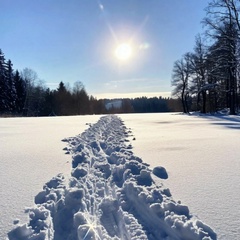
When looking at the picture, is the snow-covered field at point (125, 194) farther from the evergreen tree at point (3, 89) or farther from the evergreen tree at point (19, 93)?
the evergreen tree at point (19, 93)

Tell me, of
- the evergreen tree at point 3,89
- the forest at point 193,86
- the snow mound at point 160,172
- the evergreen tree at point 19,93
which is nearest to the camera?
the snow mound at point 160,172

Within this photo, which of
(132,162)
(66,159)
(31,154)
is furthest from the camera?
(31,154)

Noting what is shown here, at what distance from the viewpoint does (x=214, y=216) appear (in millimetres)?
2123

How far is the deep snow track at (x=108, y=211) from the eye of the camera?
1932 millimetres

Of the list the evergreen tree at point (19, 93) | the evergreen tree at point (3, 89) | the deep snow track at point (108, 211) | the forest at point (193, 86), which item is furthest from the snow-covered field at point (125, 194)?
the evergreen tree at point (19, 93)

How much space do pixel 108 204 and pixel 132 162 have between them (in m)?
1.35

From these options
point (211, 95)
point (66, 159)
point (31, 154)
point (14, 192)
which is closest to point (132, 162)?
point (66, 159)

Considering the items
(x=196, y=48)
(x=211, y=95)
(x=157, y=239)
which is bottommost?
(x=157, y=239)

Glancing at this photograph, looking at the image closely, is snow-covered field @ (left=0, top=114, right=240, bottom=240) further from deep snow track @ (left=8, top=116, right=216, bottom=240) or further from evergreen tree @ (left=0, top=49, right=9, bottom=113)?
evergreen tree @ (left=0, top=49, right=9, bottom=113)

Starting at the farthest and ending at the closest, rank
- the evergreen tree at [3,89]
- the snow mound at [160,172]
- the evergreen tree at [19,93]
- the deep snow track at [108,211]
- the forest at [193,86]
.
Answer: the evergreen tree at [19,93], the evergreen tree at [3,89], the forest at [193,86], the snow mound at [160,172], the deep snow track at [108,211]

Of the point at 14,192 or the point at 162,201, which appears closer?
the point at 162,201

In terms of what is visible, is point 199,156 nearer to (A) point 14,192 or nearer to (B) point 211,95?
(A) point 14,192

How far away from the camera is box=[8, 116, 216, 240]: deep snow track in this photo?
6.34 feet

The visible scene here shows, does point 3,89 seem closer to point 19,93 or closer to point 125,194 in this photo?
point 19,93
